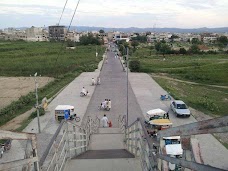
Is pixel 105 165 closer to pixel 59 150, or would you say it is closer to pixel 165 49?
pixel 59 150

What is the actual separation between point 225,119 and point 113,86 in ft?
95.7

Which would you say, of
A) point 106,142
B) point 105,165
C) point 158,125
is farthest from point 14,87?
point 105,165

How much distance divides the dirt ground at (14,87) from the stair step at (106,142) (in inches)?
649

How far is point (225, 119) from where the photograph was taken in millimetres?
1671

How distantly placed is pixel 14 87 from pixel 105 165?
106ft

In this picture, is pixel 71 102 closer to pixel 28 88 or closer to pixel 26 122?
pixel 26 122

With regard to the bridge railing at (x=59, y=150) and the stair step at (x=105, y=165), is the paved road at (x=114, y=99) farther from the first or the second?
the stair step at (x=105, y=165)

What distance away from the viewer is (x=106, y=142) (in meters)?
10.8

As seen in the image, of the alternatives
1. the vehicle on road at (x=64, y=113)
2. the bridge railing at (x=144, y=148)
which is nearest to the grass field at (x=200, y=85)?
the vehicle on road at (x=64, y=113)

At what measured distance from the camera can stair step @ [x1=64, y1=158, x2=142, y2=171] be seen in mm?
5473

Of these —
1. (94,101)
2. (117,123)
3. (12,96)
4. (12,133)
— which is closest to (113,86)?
(94,101)

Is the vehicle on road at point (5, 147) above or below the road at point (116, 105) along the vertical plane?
above

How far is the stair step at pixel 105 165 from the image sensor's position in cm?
547

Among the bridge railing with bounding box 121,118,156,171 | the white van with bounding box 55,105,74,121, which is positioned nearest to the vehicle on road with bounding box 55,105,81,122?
the white van with bounding box 55,105,74,121
